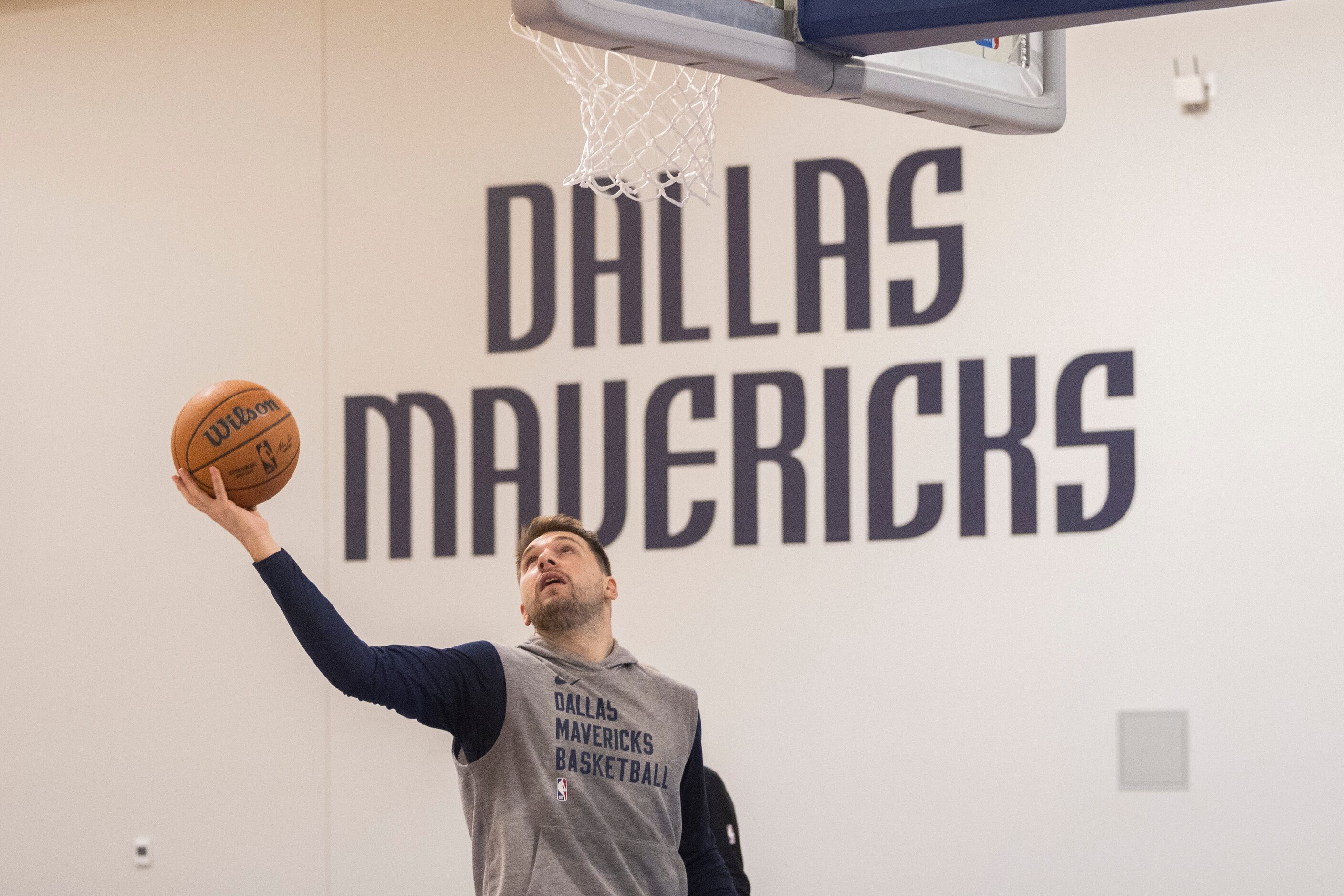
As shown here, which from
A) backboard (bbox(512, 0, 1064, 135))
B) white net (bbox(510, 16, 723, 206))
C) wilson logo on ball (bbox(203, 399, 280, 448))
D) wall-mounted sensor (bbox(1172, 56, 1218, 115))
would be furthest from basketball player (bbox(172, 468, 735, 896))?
wall-mounted sensor (bbox(1172, 56, 1218, 115))

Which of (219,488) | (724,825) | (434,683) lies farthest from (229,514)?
(724,825)

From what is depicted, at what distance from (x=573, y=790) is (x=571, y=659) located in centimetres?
27

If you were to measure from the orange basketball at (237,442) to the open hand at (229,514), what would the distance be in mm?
35

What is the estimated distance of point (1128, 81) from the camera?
16.0ft

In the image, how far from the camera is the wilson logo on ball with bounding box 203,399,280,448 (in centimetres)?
266

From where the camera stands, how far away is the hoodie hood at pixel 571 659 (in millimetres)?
2879

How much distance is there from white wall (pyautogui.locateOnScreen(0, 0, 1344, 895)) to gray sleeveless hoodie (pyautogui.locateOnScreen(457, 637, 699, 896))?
7.09ft

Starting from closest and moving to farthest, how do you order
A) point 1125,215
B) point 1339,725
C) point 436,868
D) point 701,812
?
point 701,812 → point 1339,725 → point 1125,215 → point 436,868

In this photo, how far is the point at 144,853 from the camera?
17.9ft

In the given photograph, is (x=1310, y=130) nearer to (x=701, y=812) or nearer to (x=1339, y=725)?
(x=1339, y=725)

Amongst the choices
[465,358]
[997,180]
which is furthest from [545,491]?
[997,180]

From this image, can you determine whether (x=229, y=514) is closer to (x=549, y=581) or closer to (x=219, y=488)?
(x=219, y=488)

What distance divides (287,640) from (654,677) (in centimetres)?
279

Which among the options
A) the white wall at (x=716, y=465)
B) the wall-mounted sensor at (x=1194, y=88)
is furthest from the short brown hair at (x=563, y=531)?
the wall-mounted sensor at (x=1194, y=88)
